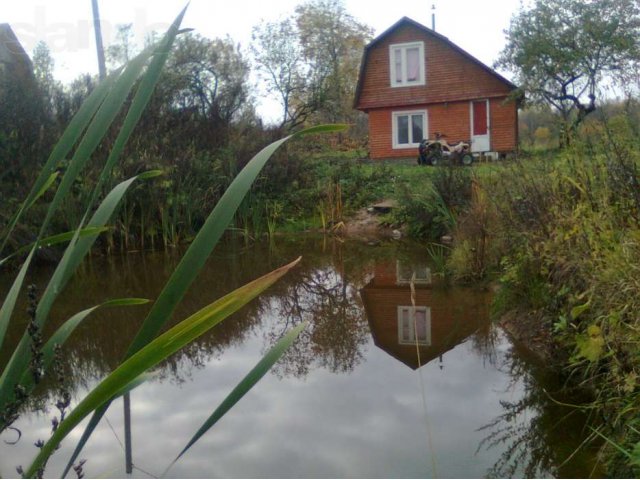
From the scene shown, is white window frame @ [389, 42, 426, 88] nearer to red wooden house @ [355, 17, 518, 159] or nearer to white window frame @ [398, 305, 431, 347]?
red wooden house @ [355, 17, 518, 159]

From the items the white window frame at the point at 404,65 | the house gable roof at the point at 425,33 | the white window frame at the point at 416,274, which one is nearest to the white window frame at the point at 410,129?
the white window frame at the point at 404,65

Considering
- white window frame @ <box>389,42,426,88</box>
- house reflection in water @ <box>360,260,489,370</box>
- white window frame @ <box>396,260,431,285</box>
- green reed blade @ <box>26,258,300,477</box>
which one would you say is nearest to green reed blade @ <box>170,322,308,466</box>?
green reed blade @ <box>26,258,300,477</box>

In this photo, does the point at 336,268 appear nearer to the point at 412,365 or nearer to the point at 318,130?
the point at 412,365

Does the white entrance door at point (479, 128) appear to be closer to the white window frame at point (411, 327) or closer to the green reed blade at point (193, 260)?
the white window frame at point (411, 327)

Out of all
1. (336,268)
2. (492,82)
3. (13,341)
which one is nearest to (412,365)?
(13,341)

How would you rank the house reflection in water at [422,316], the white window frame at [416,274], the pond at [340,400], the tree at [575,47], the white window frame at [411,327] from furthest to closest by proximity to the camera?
the tree at [575,47] → the white window frame at [416,274] → the white window frame at [411,327] → the house reflection in water at [422,316] → the pond at [340,400]

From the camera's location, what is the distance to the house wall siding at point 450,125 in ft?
67.5

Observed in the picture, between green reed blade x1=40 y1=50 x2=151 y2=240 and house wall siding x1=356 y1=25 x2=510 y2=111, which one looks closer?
green reed blade x1=40 y1=50 x2=151 y2=240

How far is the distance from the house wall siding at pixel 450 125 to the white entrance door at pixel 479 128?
129mm

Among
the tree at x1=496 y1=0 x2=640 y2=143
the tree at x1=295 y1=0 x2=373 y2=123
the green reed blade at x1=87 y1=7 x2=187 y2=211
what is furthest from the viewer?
the tree at x1=295 y1=0 x2=373 y2=123

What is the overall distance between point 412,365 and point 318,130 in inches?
118

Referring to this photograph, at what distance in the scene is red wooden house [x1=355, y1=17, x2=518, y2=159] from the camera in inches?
818

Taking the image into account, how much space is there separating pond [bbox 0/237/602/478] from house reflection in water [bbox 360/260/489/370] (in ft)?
0.05

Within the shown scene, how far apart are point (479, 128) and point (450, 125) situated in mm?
880
